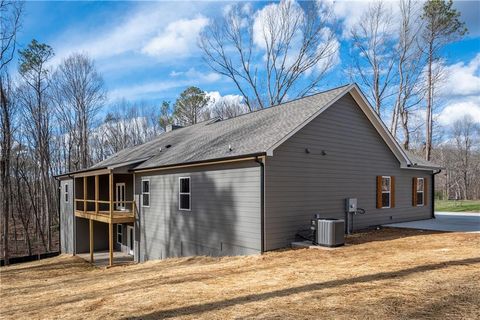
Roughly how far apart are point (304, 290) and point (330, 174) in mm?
6355

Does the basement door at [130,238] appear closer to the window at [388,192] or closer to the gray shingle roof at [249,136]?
the gray shingle roof at [249,136]

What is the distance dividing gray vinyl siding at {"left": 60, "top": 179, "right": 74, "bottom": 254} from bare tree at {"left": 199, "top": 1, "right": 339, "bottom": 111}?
14.2 metres

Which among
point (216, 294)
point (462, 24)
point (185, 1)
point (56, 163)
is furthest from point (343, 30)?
point (56, 163)

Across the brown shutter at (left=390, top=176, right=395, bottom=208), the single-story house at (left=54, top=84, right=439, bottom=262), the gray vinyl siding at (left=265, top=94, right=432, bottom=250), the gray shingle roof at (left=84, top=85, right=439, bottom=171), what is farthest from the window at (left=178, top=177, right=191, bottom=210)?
the brown shutter at (left=390, top=176, right=395, bottom=208)

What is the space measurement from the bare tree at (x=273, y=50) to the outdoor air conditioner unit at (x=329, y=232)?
19589mm

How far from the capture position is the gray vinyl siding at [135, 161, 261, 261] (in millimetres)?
10047

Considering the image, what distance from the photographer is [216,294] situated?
602cm

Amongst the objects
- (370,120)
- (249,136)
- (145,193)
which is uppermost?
(370,120)

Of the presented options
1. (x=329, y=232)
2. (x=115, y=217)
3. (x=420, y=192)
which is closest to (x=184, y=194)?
(x=115, y=217)

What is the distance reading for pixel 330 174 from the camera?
459 inches

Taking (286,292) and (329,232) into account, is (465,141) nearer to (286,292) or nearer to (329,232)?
(329,232)

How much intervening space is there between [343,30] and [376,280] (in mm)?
25273

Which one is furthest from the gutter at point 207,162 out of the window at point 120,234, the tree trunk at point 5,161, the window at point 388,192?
the tree trunk at point 5,161

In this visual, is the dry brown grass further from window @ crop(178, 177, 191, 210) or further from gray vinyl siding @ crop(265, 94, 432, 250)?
window @ crop(178, 177, 191, 210)
